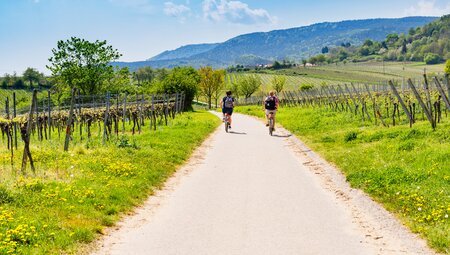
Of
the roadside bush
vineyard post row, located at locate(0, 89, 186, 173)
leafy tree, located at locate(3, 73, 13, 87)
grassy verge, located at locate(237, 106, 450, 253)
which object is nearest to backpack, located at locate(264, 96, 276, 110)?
grassy verge, located at locate(237, 106, 450, 253)

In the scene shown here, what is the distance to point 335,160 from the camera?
14.3 meters

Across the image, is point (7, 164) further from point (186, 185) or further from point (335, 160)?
point (335, 160)

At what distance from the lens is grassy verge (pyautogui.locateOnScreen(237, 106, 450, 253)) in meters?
7.82

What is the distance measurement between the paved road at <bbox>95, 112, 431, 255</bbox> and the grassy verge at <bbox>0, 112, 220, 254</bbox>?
527 mm

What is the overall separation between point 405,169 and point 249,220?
4926 mm

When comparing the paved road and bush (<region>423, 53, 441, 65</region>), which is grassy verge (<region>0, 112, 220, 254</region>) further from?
bush (<region>423, 53, 441, 65</region>)

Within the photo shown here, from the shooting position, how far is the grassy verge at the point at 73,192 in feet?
22.6

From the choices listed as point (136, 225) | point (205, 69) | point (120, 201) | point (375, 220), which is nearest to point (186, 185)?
point (120, 201)

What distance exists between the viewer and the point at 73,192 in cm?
938

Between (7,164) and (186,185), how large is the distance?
16.9 feet

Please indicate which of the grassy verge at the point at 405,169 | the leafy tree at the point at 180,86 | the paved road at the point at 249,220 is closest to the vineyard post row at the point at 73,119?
the paved road at the point at 249,220

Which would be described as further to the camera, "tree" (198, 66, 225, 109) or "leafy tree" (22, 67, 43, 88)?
"leafy tree" (22, 67, 43, 88)

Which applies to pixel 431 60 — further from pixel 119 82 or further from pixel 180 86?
pixel 180 86

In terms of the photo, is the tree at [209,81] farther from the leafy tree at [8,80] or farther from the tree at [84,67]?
the leafy tree at [8,80]
